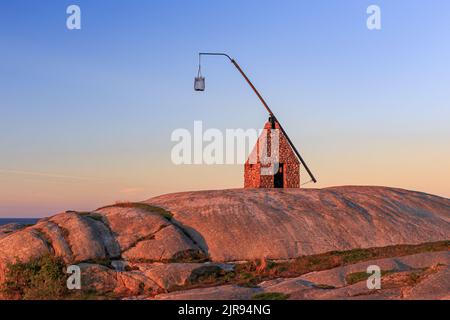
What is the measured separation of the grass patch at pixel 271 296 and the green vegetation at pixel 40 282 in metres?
6.65

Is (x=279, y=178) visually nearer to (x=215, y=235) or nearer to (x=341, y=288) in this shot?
(x=215, y=235)

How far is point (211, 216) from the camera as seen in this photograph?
32.8 metres

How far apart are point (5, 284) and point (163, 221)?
8.95m

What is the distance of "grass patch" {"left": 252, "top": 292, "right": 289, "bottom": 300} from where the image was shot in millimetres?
20936

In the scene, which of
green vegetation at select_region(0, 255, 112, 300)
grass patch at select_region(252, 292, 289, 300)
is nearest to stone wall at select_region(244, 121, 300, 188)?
green vegetation at select_region(0, 255, 112, 300)

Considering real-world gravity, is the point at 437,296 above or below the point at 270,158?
below

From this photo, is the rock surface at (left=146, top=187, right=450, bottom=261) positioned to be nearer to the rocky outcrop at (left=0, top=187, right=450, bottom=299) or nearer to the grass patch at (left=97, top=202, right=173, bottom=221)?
the rocky outcrop at (left=0, top=187, right=450, bottom=299)

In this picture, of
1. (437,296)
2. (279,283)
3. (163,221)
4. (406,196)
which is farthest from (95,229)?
(406,196)

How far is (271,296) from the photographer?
21172 millimetres

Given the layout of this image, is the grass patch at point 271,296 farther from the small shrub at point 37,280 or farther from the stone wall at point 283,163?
the stone wall at point 283,163

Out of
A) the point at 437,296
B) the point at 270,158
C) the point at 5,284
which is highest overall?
the point at 270,158

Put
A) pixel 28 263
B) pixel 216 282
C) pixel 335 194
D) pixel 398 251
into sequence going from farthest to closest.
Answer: pixel 335 194 < pixel 398 251 < pixel 28 263 < pixel 216 282
